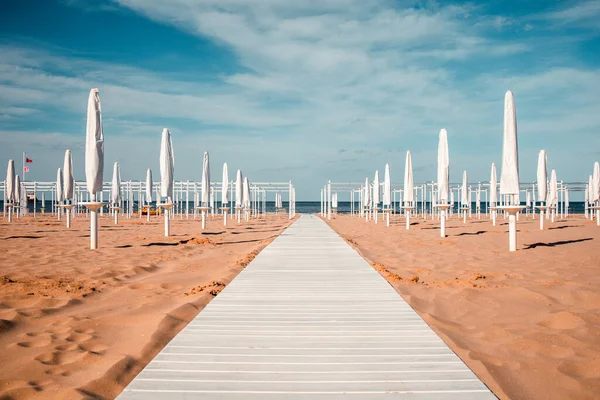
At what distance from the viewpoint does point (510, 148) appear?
33.1ft

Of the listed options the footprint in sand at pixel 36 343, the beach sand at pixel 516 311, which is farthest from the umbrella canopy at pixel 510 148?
the footprint in sand at pixel 36 343

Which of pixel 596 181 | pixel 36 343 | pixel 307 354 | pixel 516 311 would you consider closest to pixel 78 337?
pixel 36 343

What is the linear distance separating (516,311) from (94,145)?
8951 millimetres

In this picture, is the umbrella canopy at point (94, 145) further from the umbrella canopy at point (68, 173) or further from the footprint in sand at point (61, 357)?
the umbrella canopy at point (68, 173)

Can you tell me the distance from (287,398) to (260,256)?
6.64m

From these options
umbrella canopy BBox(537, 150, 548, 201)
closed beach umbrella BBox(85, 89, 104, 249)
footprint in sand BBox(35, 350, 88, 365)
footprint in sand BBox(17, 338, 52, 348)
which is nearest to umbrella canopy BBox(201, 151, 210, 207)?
closed beach umbrella BBox(85, 89, 104, 249)

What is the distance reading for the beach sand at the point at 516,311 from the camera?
3051mm

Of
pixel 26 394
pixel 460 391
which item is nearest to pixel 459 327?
pixel 460 391

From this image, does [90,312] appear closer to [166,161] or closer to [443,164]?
[166,161]

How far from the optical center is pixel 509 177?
1027 cm

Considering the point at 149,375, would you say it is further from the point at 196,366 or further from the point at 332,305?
the point at 332,305

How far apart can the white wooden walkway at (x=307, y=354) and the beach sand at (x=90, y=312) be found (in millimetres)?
274

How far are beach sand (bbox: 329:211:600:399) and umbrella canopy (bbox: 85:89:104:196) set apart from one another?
6516 mm

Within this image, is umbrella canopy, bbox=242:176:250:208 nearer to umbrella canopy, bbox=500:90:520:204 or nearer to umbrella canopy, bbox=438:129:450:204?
umbrella canopy, bbox=438:129:450:204
